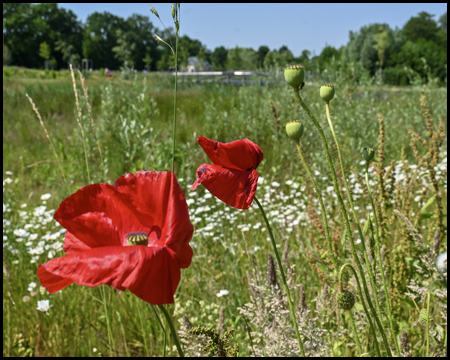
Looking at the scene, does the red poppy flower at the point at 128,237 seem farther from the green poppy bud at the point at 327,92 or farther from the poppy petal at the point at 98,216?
the green poppy bud at the point at 327,92

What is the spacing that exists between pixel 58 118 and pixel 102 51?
59898mm

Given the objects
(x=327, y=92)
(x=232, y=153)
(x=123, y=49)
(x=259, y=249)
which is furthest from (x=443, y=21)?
(x=232, y=153)

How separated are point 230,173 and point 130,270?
0.26 meters

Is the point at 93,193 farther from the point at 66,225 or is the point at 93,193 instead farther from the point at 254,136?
the point at 254,136

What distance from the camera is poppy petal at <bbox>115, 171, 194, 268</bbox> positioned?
0.54 meters

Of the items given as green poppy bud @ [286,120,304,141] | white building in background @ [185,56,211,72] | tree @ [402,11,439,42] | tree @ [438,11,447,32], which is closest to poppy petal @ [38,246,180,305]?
green poppy bud @ [286,120,304,141]

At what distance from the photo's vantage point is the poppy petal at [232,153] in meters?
0.68

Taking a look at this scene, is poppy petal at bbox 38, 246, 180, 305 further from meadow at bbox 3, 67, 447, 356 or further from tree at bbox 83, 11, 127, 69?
tree at bbox 83, 11, 127, 69

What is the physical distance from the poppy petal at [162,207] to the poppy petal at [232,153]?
0.13m

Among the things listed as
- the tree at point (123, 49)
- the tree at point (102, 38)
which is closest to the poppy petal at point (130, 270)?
the tree at point (123, 49)

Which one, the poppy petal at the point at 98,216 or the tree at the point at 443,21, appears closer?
the poppy petal at the point at 98,216

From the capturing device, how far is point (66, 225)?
1.89ft

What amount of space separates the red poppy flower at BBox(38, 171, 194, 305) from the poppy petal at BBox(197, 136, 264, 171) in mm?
127

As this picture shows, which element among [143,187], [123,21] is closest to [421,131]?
[143,187]
